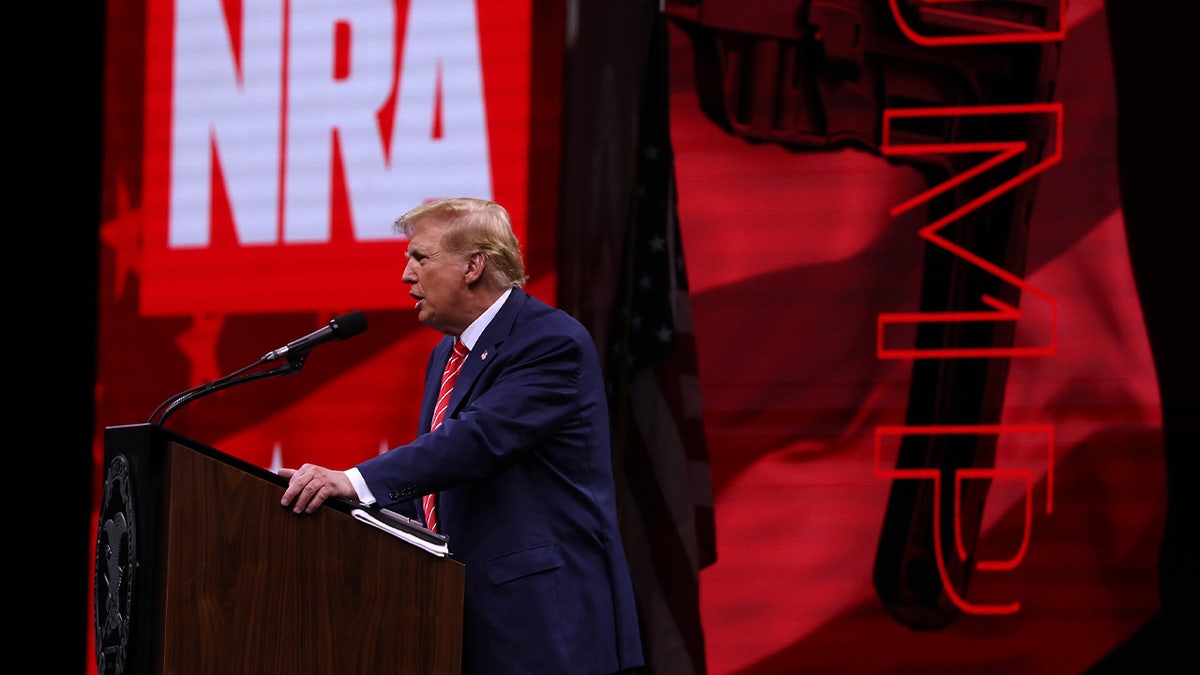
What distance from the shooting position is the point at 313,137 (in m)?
4.85

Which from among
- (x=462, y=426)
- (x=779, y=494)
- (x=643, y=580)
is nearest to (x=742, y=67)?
(x=779, y=494)

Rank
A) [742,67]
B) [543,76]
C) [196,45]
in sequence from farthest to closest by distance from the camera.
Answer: [196,45] < [543,76] < [742,67]

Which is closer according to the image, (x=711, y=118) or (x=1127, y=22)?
(x=1127, y=22)

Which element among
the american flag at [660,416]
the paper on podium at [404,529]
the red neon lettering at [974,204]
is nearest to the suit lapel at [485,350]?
the paper on podium at [404,529]

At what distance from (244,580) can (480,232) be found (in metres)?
0.88

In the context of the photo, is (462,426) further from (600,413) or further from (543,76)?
(543,76)

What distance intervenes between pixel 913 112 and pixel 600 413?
1.97 metres

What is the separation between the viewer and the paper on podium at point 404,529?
92.0 inches

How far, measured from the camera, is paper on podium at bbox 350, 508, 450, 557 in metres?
2.34

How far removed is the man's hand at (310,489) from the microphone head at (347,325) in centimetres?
30

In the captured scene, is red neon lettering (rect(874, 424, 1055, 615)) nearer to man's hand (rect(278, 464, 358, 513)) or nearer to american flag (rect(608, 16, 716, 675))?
american flag (rect(608, 16, 716, 675))

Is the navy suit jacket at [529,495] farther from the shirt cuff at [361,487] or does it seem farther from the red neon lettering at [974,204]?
the red neon lettering at [974,204]

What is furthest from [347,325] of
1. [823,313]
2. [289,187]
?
[289,187]

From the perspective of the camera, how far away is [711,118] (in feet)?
14.3
